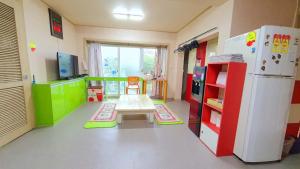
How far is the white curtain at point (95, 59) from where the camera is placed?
480cm

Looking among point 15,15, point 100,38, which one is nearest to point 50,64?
point 15,15

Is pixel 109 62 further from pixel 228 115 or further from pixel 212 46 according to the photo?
pixel 228 115

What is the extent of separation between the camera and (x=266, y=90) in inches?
62.7

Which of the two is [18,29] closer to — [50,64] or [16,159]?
[50,64]

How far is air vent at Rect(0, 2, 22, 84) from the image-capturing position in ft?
6.30

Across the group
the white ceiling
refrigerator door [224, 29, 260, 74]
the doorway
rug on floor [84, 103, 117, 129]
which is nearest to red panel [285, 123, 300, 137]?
refrigerator door [224, 29, 260, 74]

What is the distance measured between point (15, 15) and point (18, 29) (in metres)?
0.22

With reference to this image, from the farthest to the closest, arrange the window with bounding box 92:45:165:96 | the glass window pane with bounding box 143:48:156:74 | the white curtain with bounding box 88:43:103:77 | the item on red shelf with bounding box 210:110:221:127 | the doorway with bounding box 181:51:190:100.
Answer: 1. the glass window pane with bounding box 143:48:156:74
2. the window with bounding box 92:45:165:96
3. the doorway with bounding box 181:51:190:100
4. the white curtain with bounding box 88:43:103:77
5. the item on red shelf with bounding box 210:110:221:127

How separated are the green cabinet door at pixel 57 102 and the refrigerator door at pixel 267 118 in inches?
135

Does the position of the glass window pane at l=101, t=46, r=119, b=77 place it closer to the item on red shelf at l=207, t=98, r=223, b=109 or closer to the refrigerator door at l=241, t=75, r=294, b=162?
the item on red shelf at l=207, t=98, r=223, b=109

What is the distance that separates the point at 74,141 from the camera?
214 cm

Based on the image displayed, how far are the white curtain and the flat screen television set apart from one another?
0.94 metres

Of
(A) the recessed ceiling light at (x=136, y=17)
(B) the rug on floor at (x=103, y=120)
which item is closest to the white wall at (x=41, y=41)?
(B) the rug on floor at (x=103, y=120)

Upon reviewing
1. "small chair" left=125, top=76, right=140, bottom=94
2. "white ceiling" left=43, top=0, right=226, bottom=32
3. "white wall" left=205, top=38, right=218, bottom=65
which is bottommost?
"small chair" left=125, top=76, right=140, bottom=94
